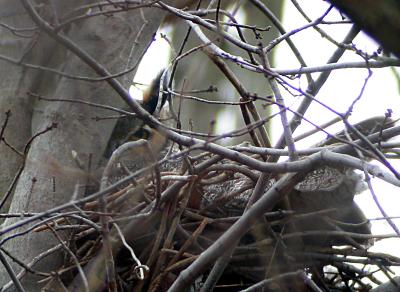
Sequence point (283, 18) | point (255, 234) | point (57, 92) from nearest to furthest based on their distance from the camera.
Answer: point (255, 234) < point (57, 92) < point (283, 18)

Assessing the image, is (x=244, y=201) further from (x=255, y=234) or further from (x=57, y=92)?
(x=57, y=92)

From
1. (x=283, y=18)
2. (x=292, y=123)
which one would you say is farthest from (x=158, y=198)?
(x=283, y=18)

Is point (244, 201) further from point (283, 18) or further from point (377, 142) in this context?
point (283, 18)

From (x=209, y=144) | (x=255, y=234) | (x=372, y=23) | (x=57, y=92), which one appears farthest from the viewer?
(x=57, y=92)

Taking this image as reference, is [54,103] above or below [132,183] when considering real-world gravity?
above

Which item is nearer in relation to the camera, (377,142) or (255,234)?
(377,142)

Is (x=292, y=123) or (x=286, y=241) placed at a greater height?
(x=292, y=123)

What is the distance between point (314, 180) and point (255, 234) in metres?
0.34

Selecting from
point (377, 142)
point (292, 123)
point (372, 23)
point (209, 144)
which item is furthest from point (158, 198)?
point (372, 23)

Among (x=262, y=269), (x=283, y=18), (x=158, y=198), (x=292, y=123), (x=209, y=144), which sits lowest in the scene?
(x=262, y=269)

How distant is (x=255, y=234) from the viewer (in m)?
2.82

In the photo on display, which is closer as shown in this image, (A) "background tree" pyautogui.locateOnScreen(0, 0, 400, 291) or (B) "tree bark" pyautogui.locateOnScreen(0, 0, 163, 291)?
(A) "background tree" pyautogui.locateOnScreen(0, 0, 400, 291)

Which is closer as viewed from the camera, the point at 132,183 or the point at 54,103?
the point at 132,183

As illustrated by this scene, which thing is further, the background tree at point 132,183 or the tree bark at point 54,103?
the tree bark at point 54,103
